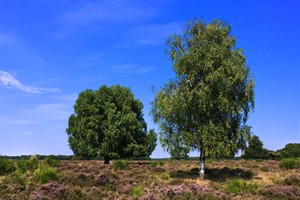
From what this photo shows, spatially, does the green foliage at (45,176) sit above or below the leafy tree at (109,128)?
below

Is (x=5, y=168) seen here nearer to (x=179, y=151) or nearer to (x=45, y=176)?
(x=45, y=176)

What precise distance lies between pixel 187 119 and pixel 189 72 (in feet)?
12.4

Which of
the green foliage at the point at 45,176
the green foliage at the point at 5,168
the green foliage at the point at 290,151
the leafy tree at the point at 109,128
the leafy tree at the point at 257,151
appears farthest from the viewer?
the green foliage at the point at 290,151

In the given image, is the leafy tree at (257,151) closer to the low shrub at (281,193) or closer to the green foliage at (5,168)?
the low shrub at (281,193)

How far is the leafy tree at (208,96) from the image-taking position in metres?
24.5

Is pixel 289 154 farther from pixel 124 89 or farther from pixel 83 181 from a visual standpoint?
pixel 83 181

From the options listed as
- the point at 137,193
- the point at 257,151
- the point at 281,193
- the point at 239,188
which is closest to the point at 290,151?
the point at 257,151

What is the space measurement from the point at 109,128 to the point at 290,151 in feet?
211

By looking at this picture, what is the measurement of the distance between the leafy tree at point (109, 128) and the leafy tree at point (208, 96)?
18481 millimetres

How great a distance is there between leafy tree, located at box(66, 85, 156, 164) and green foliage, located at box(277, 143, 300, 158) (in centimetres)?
5126

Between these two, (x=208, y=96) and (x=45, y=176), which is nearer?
(x=45, y=176)

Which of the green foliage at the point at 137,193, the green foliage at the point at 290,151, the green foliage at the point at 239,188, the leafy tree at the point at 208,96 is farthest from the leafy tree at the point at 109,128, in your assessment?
the green foliage at the point at 290,151

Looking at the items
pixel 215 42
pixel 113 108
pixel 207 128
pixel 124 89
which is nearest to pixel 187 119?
pixel 207 128

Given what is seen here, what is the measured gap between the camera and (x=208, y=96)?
2444 cm
